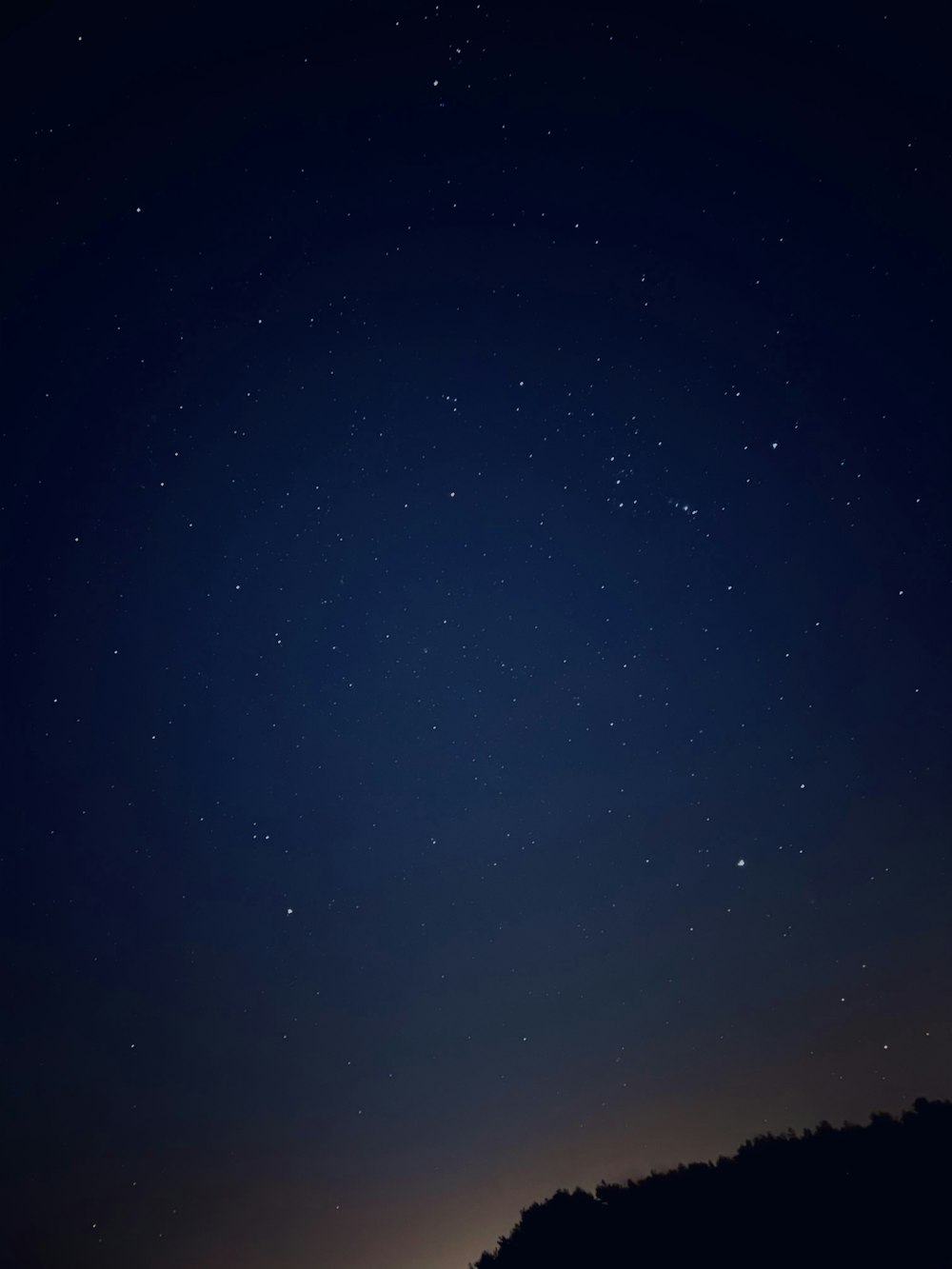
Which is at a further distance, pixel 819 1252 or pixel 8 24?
pixel 819 1252

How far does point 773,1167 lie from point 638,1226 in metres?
3.51

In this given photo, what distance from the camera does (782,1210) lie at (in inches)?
606

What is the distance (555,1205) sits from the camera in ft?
72.4

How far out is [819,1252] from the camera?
13.2 meters

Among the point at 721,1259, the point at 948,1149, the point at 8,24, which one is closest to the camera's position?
the point at 8,24

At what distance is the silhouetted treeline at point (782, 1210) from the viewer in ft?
44.2

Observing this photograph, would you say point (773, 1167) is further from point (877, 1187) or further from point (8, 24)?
point (8, 24)

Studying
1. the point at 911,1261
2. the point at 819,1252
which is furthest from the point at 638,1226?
the point at 911,1261

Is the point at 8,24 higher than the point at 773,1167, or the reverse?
the point at 8,24

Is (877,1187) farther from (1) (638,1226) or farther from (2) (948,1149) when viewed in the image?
(1) (638,1226)

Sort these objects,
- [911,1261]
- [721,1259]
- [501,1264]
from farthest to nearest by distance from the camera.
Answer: [501,1264], [721,1259], [911,1261]

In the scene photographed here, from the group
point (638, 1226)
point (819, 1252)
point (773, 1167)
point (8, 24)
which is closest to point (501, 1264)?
point (638, 1226)

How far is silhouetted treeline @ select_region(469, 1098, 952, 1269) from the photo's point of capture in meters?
13.5

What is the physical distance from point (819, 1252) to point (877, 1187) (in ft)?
10.5
